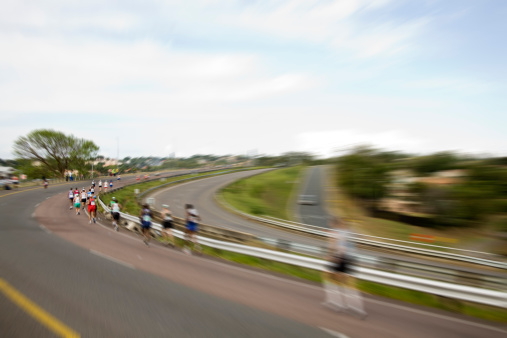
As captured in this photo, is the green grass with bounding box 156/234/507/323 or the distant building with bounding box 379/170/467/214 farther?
the distant building with bounding box 379/170/467/214

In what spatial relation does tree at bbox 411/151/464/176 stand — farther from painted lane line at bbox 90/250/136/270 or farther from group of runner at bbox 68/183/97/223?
painted lane line at bbox 90/250/136/270

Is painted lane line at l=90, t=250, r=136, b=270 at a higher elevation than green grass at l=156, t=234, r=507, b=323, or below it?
higher

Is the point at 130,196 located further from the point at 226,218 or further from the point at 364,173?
the point at 364,173

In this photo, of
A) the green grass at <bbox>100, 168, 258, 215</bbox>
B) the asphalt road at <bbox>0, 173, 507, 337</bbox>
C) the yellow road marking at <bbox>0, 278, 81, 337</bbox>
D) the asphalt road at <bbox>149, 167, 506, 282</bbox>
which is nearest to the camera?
the yellow road marking at <bbox>0, 278, 81, 337</bbox>

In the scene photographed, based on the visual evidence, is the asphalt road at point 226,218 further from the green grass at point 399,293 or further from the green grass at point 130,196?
the green grass at point 130,196

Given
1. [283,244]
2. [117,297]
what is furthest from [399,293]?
[117,297]

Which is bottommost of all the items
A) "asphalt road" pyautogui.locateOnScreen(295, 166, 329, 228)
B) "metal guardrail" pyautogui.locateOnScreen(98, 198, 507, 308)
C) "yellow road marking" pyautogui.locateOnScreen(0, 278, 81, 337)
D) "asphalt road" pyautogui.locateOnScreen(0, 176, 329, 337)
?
"asphalt road" pyautogui.locateOnScreen(295, 166, 329, 228)

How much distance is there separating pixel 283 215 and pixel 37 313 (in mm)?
28306

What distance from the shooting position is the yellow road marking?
16.7 ft

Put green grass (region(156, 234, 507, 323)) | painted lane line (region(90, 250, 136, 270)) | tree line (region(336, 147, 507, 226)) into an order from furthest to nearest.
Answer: tree line (region(336, 147, 507, 226)), painted lane line (region(90, 250, 136, 270)), green grass (region(156, 234, 507, 323))

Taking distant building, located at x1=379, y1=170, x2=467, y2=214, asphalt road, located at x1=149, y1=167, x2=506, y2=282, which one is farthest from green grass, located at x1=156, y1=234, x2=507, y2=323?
distant building, located at x1=379, y1=170, x2=467, y2=214

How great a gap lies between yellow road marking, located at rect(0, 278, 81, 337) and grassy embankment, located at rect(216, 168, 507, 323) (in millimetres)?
6037

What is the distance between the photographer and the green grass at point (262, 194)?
34.2 meters

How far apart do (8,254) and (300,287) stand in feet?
34.2
